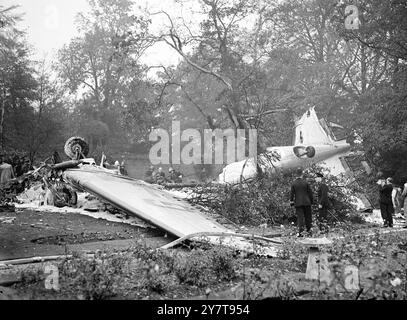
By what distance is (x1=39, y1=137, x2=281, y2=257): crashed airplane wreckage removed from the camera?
315 inches

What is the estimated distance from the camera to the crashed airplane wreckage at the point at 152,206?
8008mm

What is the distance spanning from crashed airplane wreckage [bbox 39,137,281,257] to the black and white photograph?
0.18 ft

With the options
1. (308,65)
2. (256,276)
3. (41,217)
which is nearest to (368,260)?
(256,276)

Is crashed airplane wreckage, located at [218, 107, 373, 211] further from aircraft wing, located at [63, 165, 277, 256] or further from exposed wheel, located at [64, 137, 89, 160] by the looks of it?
aircraft wing, located at [63, 165, 277, 256]

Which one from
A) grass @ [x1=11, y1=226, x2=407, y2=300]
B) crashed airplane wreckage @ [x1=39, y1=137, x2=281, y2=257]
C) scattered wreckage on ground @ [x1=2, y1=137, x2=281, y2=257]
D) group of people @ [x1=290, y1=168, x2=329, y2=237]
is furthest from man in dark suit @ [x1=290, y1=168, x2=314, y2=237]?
grass @ [x1=11, y1=226, x2=407, y2=300]

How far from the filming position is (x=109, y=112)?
39.2 m

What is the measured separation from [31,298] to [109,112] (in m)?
35.8

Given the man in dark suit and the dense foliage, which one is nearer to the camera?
the man in dark suit

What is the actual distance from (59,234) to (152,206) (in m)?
2.26

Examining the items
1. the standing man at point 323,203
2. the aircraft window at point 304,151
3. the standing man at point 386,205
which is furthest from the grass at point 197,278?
the aircraft window at point 304,151

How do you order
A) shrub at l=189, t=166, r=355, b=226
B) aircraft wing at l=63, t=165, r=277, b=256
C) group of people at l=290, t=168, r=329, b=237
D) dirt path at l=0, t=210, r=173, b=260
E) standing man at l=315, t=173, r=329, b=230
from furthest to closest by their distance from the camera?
1. shrub at l=189, t=166, r=355, b=226
2. standing man at l=315, t=173, r=329, b=230
3. group of people at l=290, t=168, r=329, b=237
4. aircraft wing at l=63, t=165, r=277, b=256
5. dirt path at l=0, t=210, r=173, b=260

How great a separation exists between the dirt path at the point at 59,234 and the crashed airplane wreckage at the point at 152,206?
1.39 feet

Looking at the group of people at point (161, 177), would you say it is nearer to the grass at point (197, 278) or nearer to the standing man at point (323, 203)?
the standing man at point (323, 203)
